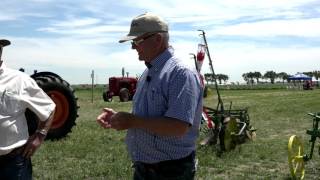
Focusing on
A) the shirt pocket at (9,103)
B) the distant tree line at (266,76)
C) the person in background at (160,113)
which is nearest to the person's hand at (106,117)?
the person in background at (160,113)

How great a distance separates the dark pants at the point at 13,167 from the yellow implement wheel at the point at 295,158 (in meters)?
4.50

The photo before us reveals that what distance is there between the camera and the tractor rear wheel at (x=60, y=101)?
1141cm

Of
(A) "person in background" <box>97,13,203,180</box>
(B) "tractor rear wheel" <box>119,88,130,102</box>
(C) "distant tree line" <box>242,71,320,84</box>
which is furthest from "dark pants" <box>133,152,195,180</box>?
(C) "distant tree line" <box>242,71,320,84</box>

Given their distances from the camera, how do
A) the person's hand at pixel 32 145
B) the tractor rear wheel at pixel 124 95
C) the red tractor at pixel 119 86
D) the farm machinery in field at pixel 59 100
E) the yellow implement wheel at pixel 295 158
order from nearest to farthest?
the person's hand at pixel 32 145 < the yellow implement wheel at pixel 295 158 < the farm machinery in field at pixel 59 100 < the tractor rear wheel at pixel 124 95 < the red tractor at pixel 119 86

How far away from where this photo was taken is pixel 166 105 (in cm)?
335

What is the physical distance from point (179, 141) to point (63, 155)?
21.1ft

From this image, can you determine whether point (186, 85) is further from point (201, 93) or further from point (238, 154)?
point (238, 154)

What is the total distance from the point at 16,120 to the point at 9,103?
0.13 m

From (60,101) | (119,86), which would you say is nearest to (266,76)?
(119,86)

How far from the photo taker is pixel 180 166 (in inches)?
137

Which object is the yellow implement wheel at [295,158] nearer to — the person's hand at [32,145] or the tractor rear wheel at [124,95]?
the person's hand at [32,145]

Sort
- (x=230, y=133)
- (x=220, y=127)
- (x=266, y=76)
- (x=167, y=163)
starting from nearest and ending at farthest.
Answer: (x=167, y=163) < (x=230, y=133) < (x=220, y=127) < (x=266, y=76)

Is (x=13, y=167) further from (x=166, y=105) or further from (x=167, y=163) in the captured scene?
(x=166, y=105)

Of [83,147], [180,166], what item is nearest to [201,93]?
[180,166]
